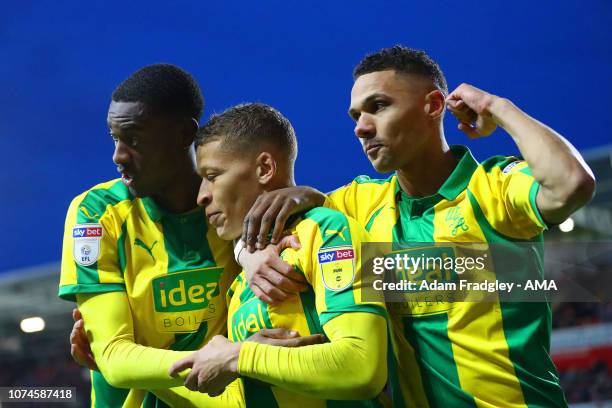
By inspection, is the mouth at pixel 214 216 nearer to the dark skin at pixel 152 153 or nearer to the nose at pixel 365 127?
the dark skin at pixel 152 153

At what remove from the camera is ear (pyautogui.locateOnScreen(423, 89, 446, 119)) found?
3.12m

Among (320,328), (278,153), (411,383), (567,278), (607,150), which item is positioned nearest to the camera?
(320,328)

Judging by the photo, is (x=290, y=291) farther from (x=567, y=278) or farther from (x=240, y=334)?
(x=567, y=278)

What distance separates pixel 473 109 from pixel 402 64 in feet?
1.47

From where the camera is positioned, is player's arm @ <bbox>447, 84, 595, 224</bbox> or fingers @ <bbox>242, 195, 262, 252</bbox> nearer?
player's arm @ <bbox>447, 84, 595, 224</bbox>

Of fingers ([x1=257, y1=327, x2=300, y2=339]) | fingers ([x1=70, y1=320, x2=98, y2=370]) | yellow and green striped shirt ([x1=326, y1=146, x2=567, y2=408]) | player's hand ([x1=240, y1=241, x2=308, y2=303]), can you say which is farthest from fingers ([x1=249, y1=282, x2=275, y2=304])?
fingers ([x1=70, y1=320, x2=98, y2=370])

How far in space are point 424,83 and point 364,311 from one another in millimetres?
1019

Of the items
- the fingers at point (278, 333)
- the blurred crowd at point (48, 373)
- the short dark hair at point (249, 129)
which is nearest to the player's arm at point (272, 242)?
the fingers at point (278, 333)

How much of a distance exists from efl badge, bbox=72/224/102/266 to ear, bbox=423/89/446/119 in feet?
Result: 4.37

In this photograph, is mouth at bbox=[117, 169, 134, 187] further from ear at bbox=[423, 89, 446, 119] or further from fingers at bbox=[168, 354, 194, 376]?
ear at bbox=[423, 89, 446, 119]

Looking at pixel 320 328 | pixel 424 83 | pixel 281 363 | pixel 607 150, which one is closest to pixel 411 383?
pixel 320 328

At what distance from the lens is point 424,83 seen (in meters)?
3.16

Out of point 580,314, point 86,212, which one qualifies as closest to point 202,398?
point 86,212

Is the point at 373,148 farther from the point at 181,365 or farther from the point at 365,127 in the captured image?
the point at 181,365
